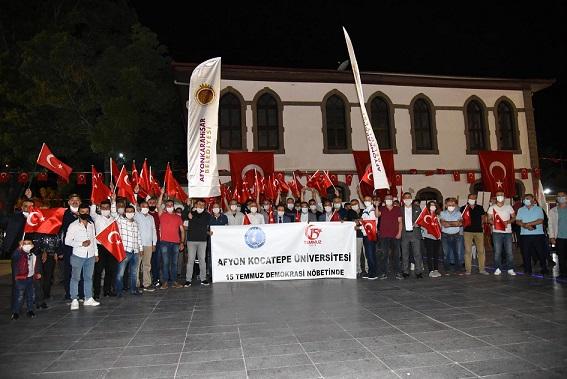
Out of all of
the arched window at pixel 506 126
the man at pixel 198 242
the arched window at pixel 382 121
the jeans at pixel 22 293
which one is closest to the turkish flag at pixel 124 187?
the man at pixel 198 242

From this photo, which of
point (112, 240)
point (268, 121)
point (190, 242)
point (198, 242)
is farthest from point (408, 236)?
point (268, 121)

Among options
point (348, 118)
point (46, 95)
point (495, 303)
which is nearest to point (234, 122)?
point (348, 118)

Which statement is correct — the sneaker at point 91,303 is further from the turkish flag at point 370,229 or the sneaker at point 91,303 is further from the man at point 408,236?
the man at point 408,236

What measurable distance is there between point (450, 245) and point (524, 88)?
15.4m

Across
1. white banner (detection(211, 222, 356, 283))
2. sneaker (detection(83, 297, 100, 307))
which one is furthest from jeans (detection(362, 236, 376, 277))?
sneaker (detection(83, 297, 100, 307))

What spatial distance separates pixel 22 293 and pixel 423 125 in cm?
1879

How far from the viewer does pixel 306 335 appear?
214 inches

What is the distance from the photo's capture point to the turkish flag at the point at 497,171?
20.4 meters

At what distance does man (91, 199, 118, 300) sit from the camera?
8508mm

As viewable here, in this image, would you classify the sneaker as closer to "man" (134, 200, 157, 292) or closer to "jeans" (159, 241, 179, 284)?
"man" (134, 200, 157, 292)

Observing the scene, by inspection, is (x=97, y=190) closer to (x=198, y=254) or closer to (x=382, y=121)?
(x=198, y=254)

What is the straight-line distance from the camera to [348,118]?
779 inches

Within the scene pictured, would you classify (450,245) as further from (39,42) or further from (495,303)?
(39,42)

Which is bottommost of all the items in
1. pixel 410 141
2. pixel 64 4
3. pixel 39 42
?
pixel 410 141
